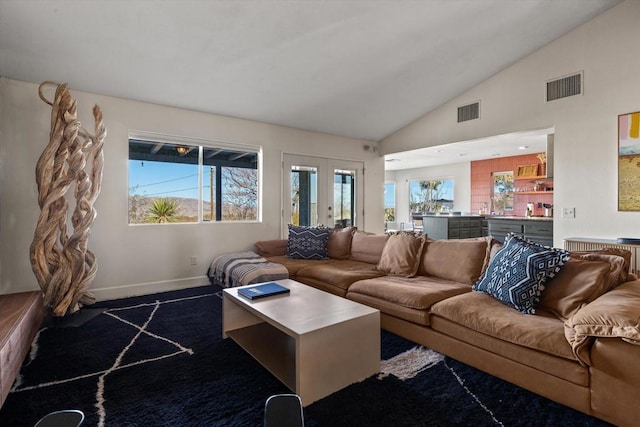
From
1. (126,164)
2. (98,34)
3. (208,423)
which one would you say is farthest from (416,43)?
(208,423)

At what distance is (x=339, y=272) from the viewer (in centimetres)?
332

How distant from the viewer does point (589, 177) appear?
3.71 metres

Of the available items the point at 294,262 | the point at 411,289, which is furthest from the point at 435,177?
the point at 411,289

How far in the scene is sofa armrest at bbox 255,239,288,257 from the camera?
14.8 ft

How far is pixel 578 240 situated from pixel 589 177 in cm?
76

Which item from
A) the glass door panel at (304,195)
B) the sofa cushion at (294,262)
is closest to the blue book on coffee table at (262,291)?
the sofa cushion at (294,262)

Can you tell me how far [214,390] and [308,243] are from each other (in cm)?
250

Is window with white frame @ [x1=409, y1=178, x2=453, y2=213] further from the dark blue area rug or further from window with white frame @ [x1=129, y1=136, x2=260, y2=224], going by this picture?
the dark blue area rug

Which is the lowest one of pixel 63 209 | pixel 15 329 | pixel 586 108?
pixel 15 329

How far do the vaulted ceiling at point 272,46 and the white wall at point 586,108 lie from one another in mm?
231

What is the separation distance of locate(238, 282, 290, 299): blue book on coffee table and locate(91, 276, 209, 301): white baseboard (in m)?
2.05

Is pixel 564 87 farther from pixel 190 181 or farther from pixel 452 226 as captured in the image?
pixel 190 181

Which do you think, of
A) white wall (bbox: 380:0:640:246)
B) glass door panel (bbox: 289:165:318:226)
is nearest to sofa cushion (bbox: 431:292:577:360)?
white wall (bbox: 380:0:640:246)

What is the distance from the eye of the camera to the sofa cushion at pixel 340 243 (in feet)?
13.8
